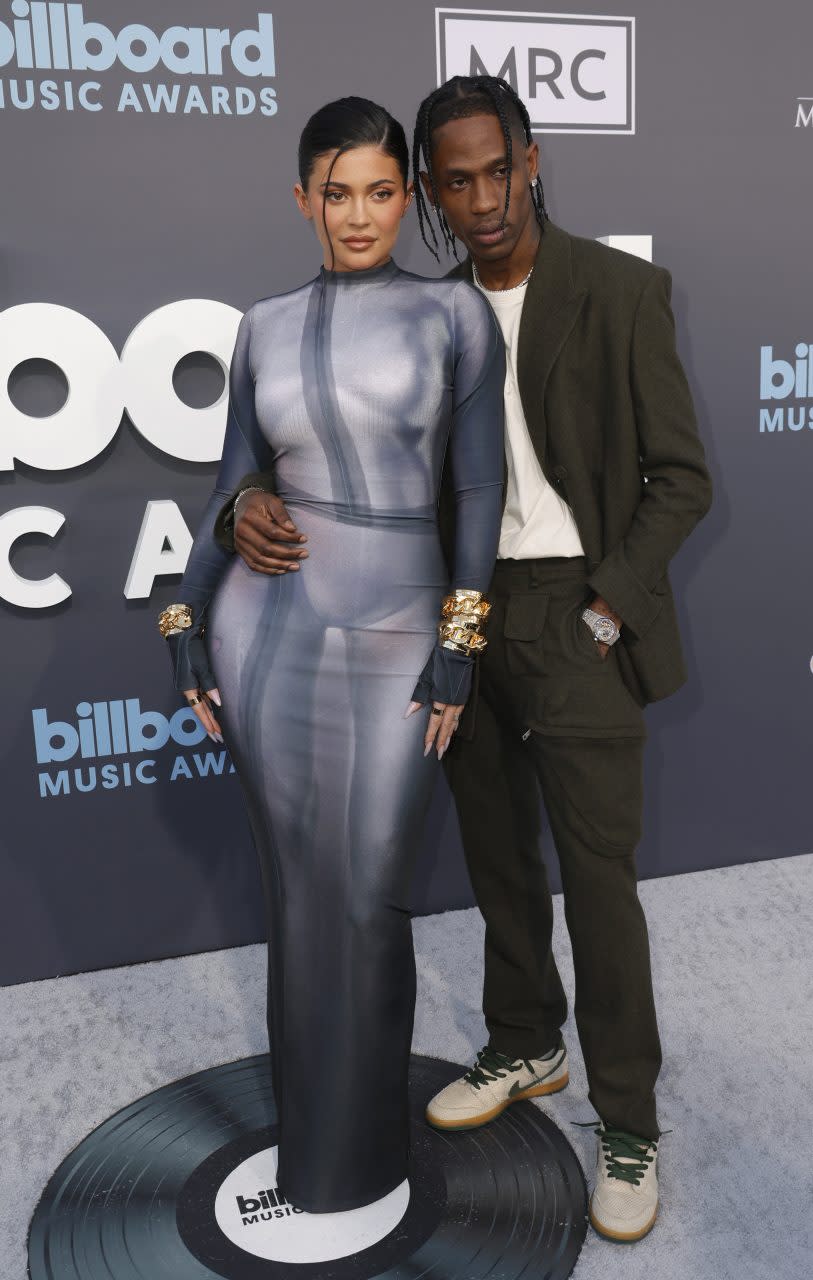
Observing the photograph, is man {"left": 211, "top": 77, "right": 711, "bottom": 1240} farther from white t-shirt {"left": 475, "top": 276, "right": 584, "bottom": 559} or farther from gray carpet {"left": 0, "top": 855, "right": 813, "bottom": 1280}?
gray carpet {"left": 0, "top": 855, "right": 813, "bottom": 1280}

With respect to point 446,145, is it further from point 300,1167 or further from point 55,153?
point 300,1167

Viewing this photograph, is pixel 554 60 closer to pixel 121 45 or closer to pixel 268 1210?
pixel 121 45

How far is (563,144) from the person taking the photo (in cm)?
283

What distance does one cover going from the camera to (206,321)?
264 centimetres

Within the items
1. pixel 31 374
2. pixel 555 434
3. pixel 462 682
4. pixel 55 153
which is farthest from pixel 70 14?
pixel 462 682

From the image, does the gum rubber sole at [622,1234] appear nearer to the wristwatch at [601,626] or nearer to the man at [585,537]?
the man at [585,537]

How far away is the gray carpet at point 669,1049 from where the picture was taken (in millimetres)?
1919

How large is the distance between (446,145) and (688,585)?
1.67 metres

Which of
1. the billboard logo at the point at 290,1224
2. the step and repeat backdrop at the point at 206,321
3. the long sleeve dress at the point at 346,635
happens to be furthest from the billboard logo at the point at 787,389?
the billboard logo at the point at 290,1224

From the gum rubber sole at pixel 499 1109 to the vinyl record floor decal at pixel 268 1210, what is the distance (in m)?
0.02

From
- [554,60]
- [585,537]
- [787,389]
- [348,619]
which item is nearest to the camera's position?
[348,619]

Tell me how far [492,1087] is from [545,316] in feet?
4.68

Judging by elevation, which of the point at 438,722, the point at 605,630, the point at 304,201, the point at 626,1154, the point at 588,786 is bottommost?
the point at 626,1154

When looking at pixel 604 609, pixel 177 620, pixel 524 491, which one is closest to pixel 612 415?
pixel 524 491
